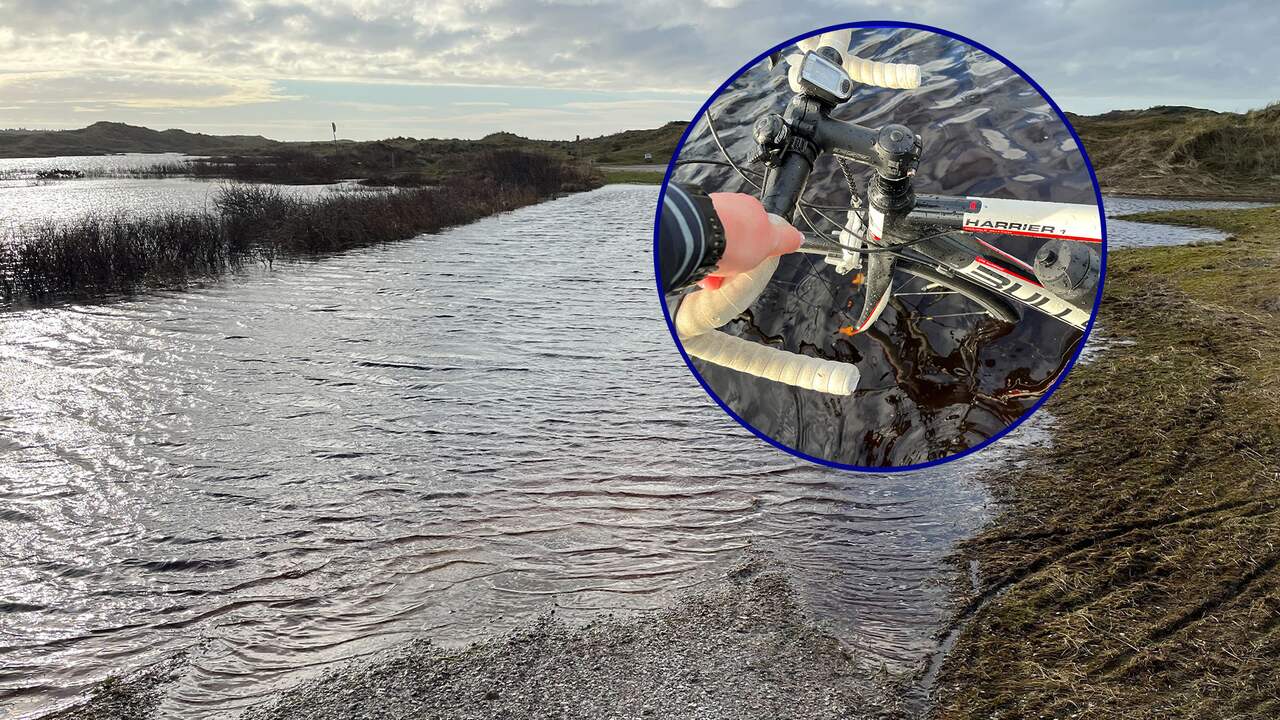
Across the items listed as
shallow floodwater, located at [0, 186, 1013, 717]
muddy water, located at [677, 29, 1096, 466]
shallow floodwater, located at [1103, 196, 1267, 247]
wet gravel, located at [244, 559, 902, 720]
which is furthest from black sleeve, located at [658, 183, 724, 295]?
shallow floodwater, located at [1103, 196, 1267, 247]

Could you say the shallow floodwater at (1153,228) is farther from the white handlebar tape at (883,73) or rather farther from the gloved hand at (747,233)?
the gloved hand at (747,233)

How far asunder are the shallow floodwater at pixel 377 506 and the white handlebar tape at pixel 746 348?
205cm

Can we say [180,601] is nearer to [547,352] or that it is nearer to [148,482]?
[148,482]

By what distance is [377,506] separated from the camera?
17.3ft

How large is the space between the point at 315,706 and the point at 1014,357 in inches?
121

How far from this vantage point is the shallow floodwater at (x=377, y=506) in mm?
4031

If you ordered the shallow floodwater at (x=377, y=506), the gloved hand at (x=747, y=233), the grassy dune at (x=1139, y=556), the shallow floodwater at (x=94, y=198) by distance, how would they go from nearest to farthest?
the gloved hand at (x=747, y=233) → the grassy dune at (x=1139, y=556) → the shallow floodwater at (x=377, y=506) → the shallow floodwater at (x=94, y=198)

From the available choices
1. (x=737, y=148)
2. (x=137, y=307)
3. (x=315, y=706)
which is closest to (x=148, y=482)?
(x=315, y=706)

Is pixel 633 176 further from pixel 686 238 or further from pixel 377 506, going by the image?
pixel 686 238

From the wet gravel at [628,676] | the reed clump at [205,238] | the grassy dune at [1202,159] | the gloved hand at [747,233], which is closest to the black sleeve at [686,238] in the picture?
the gloved hand at [747,233]

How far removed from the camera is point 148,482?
19.0ft

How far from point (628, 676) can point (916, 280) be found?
2295 millimetres

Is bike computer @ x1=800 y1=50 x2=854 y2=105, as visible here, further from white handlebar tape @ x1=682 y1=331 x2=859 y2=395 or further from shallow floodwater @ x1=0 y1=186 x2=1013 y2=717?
shallow floodwater @ x1=0 y1=186 x2=1013 y2=717

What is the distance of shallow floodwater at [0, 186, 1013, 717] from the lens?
4031 millimetres
